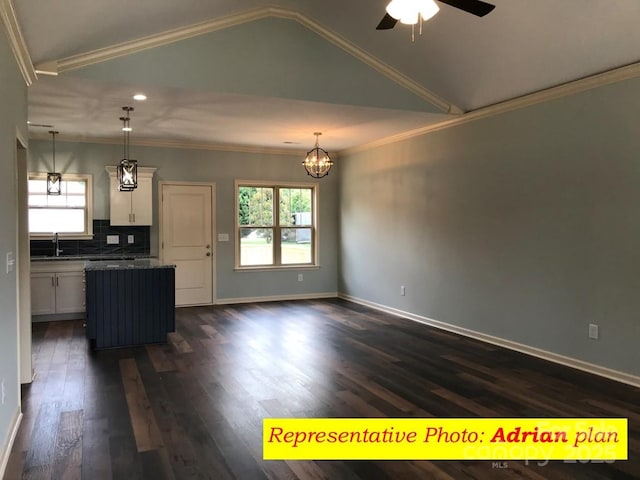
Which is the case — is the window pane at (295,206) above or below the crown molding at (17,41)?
below

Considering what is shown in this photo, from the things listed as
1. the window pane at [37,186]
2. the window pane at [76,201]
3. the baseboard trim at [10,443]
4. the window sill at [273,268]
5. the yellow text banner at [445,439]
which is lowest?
the yellow text banner at [445,439]

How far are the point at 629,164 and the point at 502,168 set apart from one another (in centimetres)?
137

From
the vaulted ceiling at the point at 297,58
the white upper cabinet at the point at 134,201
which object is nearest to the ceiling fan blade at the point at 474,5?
the vaulted ceiling at the point at 297,58

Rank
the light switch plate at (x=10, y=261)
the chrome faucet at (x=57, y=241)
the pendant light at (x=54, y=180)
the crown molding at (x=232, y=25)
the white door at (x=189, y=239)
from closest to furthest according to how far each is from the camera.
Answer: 1. the light switch plate at (x=10, y=261)
2. the crown molding at (x=232, y=25)
3. the pendant light at (x=54, y=180)
4. the chrome faucet at (x=57, y=241)
5. the white door at (x=189, y=239)

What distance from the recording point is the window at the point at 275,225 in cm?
835

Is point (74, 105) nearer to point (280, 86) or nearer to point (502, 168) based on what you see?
point (280, 86)

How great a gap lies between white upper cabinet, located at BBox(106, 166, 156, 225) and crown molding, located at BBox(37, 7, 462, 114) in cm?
317

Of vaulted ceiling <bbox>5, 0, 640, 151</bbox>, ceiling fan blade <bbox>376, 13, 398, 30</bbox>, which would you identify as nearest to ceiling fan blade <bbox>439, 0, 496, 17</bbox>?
ceiling fan blade <bbox>376, 13, 398, 30</bbox>

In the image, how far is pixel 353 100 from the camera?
5285mm

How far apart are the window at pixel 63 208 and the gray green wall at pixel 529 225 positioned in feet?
14.6

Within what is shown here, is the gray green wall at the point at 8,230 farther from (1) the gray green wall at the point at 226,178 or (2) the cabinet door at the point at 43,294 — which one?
(1) the gray green wall at the point at 226,178

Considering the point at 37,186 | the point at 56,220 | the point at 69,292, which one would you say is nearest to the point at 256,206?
the point at 56,220

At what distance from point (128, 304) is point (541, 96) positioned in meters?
4.83

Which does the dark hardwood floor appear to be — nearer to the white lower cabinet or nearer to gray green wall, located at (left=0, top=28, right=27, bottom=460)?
gray green wall, located at (left=0, top=28, right=27, bottom=460)
